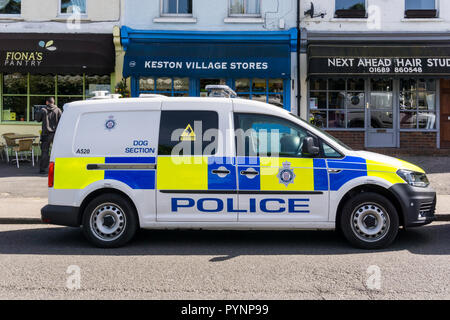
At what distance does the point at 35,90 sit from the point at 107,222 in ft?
35.0

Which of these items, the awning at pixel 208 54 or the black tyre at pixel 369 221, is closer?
the black tyre at pixel 369 221

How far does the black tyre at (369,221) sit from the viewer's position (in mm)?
6426

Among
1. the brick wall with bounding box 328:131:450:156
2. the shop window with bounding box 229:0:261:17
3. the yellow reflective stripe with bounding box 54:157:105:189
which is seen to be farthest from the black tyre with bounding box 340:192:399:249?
the shop window with bounding box 229:0:261:17

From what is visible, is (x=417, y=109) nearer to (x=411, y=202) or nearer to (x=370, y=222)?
(x=411, y=202)

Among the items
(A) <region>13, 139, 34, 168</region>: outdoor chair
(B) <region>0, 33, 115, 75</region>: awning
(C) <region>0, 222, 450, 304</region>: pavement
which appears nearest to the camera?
(C) <region>0, 222, 450, 304</region>: pavement

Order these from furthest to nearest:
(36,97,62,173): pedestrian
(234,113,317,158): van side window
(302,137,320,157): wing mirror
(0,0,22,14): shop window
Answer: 1. (0,0,22,14): shop window
2. (36,97,62,173): pedestrian
3. (234,113,317,158): van side window
4. (302,137,320,157): wing mirror

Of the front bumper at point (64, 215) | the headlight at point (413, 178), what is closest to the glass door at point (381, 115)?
the headlight at point (413, 178)

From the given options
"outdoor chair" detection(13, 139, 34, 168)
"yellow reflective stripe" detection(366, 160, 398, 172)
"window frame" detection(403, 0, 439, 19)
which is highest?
"window frame" detection(403, 0, 439, 19)

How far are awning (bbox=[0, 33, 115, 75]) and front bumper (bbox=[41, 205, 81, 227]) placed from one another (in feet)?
29.3

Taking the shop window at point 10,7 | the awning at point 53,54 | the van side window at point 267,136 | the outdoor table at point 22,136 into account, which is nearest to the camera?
the van side window at point 267,136

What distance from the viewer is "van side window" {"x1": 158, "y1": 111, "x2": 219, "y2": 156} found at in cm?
659

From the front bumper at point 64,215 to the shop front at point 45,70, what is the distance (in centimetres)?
895

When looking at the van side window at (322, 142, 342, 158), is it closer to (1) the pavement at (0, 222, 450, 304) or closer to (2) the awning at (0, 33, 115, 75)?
(1) the pavement at (0, 222, 450, 304)

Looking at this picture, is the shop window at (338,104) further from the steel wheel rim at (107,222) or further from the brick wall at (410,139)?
the steel wheel rim at (107,222)
